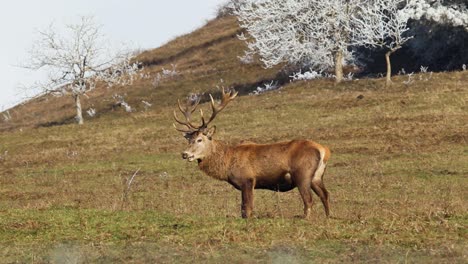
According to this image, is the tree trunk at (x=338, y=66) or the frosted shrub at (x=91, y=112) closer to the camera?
the tree trunk at (x=338, y=66)

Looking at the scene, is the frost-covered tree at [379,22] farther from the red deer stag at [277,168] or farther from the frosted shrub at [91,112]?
the red deer stag at [277,168]

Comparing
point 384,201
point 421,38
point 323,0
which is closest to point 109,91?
point 323,0

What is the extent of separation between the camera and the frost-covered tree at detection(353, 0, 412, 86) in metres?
49.1

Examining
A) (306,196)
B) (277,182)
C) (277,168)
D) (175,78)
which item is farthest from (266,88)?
(306,196)

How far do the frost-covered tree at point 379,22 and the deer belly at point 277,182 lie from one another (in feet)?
106

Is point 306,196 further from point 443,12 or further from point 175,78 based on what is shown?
point 175,78

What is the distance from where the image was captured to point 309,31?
5441 centimetres

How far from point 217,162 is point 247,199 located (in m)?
1.43

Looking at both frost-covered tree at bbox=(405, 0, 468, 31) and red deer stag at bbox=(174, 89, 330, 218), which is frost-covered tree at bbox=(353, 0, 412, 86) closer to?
frost-covered tree at bbox=(405, 0, 468, 31)

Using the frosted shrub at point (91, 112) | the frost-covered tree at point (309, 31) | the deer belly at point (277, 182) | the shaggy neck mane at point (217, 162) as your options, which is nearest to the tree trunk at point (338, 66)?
the frost-covered tree at point (309, 31)

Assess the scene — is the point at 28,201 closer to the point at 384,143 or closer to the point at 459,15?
the point at 384,143

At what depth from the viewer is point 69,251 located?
1208cm

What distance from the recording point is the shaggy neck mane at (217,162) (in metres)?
17.3

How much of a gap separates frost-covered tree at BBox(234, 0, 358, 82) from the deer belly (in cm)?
3534
